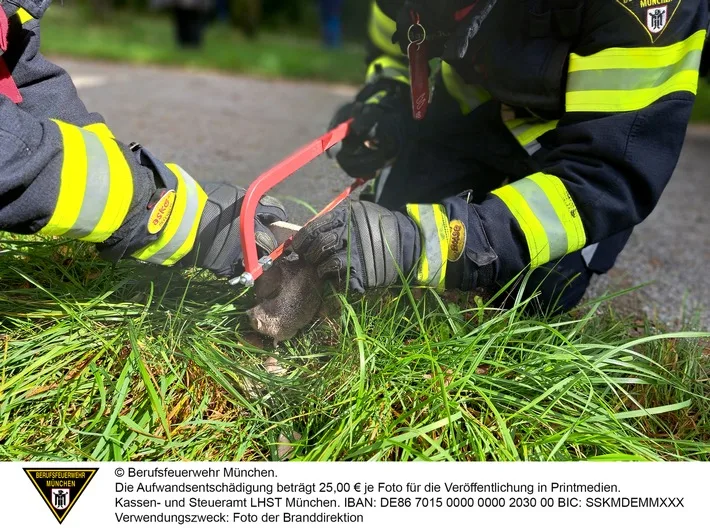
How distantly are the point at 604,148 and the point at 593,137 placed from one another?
26 millimetres

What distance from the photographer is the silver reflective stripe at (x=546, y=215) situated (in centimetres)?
111

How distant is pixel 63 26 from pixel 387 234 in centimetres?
247

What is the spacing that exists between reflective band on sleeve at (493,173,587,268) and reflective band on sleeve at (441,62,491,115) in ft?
1.55

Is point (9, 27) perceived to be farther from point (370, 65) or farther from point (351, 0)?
point (351, 0)

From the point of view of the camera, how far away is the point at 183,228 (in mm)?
1104

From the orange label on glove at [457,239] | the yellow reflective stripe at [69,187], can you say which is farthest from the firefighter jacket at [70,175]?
the orange label on glove at [457,239]

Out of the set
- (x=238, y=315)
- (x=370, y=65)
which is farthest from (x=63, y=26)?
(x=238, y=315)

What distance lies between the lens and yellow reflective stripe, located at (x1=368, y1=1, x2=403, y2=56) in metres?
1.66

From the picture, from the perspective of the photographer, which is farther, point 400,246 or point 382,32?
point 382,32

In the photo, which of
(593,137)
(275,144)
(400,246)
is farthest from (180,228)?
(275,144)

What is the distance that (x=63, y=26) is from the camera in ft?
9.48

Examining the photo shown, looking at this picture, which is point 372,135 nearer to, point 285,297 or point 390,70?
point 390,70

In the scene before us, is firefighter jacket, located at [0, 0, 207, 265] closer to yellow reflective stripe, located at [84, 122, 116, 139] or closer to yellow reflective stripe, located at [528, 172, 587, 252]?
yellow reflective stripe, located at [84, 122, 116, 139]

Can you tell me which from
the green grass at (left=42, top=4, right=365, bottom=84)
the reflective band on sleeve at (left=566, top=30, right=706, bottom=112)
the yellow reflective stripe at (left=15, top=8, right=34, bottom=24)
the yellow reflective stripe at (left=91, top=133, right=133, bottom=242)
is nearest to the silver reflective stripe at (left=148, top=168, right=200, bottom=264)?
the yellow reflective stripe at (left=91, top=133, right=133, bottom=242)
